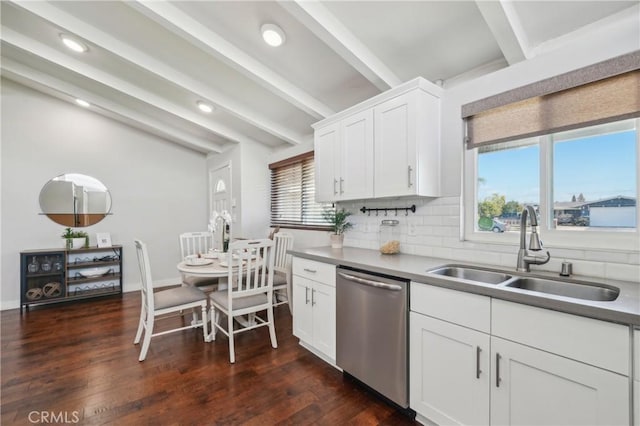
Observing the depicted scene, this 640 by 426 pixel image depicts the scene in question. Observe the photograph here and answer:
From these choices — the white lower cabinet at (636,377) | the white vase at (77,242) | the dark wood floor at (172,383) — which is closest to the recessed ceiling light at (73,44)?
the white vase at (77,242)

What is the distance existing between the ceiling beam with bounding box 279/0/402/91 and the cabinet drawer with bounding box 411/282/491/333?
1.61m

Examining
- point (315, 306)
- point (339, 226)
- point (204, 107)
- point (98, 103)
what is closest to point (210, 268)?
point (315, 306)

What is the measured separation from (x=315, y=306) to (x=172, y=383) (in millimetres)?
1191

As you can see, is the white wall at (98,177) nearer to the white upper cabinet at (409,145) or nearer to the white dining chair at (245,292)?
the white dining chair at (245,292)

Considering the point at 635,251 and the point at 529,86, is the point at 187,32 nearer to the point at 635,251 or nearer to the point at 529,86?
the point at 529,86

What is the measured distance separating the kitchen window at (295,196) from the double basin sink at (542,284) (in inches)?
68.8

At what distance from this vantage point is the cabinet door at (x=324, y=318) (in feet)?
7.29

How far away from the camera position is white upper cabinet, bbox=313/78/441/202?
2.05 metres

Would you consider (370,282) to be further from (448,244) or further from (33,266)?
(33,266)

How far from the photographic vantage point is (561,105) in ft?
5.37

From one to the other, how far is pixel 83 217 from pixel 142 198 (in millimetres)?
820

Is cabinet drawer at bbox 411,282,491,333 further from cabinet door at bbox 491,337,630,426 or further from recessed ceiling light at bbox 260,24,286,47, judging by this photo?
recessed ceiling light at bbox 260,24,286,47

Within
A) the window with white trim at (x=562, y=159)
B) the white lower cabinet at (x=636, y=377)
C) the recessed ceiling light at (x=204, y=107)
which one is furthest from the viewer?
the recessed ceiling light at (x=204, y=107)

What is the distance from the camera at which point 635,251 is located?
1.45m
